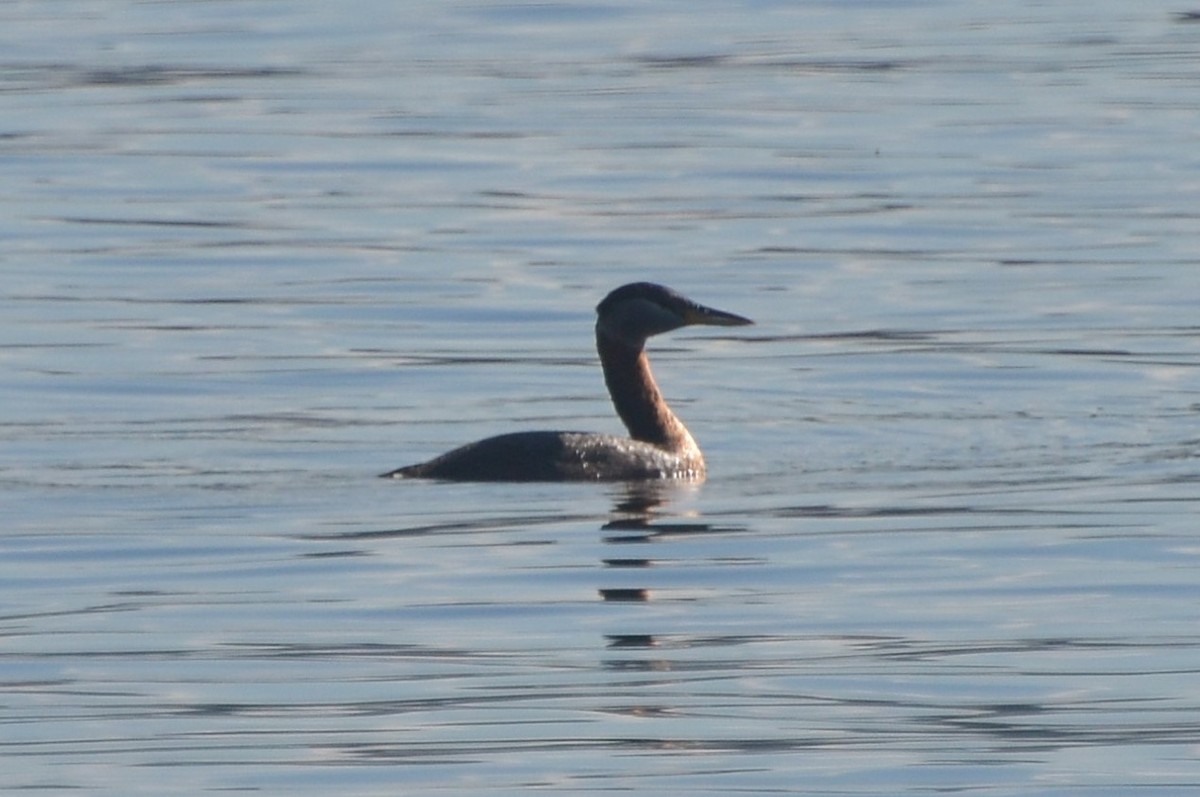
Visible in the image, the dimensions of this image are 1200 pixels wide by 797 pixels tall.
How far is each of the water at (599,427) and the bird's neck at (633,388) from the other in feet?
1.58

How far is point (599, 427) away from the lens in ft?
64.8

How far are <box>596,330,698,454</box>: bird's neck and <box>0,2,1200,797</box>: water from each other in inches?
19.0

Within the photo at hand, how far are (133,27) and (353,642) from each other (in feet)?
117

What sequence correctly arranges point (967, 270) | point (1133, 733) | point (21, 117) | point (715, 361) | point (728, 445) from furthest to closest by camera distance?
point (21, 117), point (967, 270), point (715, 361), point (728, 445), point (1133, 733)

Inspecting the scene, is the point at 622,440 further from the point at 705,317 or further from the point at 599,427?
the point at 599,427

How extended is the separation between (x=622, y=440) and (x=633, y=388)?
812 millimetres

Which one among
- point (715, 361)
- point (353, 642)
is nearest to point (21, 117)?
point (715, 361)

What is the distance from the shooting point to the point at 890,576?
47.1 ft

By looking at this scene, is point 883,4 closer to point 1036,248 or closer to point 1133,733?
point 1036,248

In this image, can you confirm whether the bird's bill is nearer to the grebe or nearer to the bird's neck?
the grebe

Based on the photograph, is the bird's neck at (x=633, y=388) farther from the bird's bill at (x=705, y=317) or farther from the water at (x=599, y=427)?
the water at (x=599, y=427)

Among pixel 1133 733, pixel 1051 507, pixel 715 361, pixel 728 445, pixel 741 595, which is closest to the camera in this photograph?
pixel 1133 733

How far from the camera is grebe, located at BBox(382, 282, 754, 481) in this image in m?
16.9

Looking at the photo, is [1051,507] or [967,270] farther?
[967,270]
